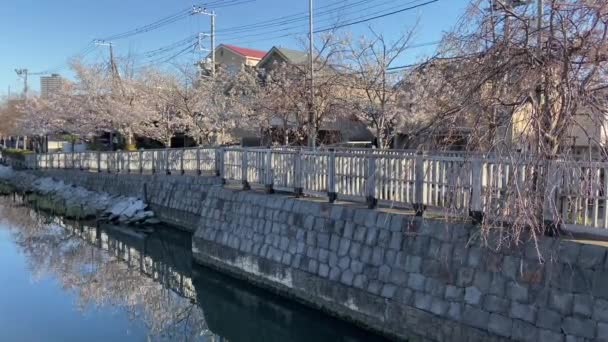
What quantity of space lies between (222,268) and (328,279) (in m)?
3.94

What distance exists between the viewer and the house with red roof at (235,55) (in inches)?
1411

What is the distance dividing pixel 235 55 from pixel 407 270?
31732 mm

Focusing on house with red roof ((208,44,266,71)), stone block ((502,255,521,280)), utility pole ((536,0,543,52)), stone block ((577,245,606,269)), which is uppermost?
house with red roof ((208,44,266,71))

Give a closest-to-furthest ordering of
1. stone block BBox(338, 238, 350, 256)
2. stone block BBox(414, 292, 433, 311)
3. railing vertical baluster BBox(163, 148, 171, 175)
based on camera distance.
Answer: stone block BBox(414, 292, 433, 311), stone block BBox(338, 238, 350, 256), railing vertical baluster BBox(163, 148, 171, 175)

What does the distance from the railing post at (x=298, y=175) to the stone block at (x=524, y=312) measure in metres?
5.14

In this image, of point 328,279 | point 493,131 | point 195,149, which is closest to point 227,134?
point 195,149

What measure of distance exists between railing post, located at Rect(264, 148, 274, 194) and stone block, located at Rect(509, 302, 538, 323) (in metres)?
6.28

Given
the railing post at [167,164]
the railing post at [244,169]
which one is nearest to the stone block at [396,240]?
the railing post at [244,169]

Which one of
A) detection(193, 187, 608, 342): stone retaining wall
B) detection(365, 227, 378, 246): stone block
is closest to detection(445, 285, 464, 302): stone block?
detection(193, 187, 608, 342): stone retaining wall

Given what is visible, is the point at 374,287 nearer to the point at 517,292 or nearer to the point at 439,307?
the point at 439,307

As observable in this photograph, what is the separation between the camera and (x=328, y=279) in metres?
8.75

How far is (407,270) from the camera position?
24.3 feet

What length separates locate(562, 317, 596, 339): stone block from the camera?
528 cm

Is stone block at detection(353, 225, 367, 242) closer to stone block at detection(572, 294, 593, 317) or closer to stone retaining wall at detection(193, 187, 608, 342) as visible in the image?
stone retaining wall at detection(193, 187, 608, 342)
